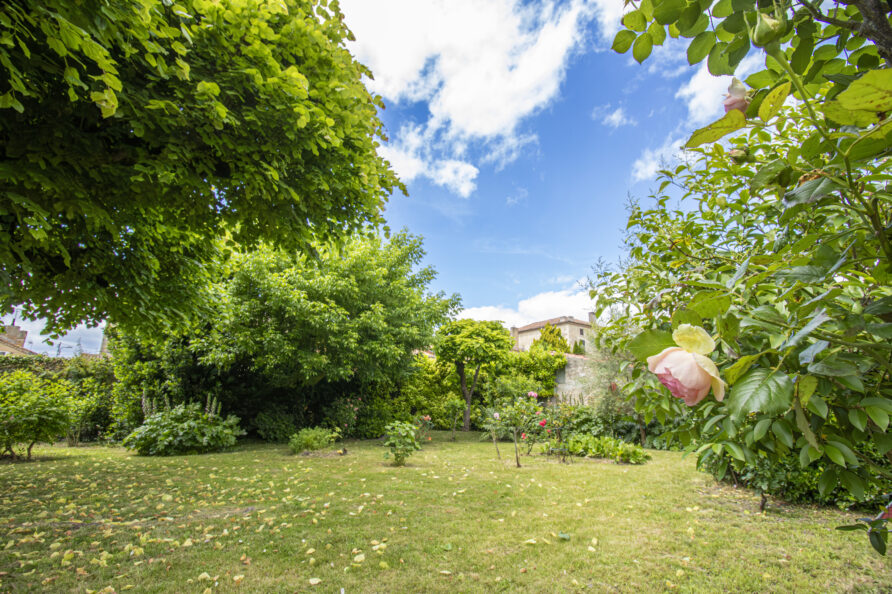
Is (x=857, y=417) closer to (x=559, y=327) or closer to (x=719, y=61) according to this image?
(x=719, y=61)

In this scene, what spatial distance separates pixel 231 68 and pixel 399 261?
9405 mm

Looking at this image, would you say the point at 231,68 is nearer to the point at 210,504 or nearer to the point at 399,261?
the point at 210,504

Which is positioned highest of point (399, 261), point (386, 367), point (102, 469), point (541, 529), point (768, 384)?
point (399, 261)

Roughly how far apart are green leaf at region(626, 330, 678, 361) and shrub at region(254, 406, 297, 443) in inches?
440

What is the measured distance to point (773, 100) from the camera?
2.08 feet

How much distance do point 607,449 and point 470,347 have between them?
5.29 meters

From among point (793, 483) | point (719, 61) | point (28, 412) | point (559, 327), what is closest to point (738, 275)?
point (719, 61)

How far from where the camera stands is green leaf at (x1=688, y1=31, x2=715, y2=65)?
75cm

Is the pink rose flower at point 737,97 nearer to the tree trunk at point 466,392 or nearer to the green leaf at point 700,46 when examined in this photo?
the green leaf at point 700,46

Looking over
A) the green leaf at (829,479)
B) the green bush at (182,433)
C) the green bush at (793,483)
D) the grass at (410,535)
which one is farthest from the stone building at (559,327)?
the green leaf at (829,479)

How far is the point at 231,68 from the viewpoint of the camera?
2887 mm

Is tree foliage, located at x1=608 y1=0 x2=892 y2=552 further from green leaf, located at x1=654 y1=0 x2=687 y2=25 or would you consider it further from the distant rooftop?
the distant rooftop

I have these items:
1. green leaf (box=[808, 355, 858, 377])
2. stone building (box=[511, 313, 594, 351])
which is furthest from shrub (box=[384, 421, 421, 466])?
stone building (box=[511, 313, 594, 351])

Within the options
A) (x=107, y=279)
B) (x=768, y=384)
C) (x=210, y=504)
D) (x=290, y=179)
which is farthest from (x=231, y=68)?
(x=210, y=504)
